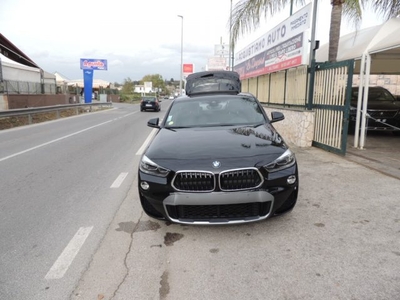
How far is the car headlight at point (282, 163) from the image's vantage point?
343 centimetres

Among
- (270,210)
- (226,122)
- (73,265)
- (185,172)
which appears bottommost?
Answer: (73,265)

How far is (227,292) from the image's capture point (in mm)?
2650

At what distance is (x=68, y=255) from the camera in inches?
129

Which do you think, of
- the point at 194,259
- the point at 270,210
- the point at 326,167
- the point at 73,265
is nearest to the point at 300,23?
the point at 326,167

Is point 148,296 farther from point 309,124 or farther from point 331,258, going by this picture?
point 309,124

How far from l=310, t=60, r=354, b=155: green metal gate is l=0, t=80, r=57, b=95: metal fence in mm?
23083

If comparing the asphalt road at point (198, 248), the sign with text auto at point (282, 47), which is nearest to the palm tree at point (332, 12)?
the sign with text auto at point (282, 47)

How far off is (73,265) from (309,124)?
302 inches

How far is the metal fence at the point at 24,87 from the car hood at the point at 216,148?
24252mm

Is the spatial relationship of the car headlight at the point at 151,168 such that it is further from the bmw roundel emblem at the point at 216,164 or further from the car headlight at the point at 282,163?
the car headlight at the point at 282,163

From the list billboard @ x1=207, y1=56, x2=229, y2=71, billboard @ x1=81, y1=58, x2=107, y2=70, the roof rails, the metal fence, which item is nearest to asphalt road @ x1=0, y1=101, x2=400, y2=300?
the roof rails

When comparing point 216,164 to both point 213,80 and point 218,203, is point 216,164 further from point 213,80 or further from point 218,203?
point 213,80

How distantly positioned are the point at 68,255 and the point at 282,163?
8.10 feet

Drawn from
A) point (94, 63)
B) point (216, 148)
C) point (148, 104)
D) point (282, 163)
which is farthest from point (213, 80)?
point (94, 63)
